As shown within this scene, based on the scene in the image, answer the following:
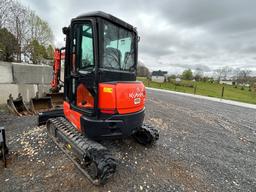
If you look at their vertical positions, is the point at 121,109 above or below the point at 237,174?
above

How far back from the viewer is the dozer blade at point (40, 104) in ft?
20.6

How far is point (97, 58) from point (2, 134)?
7.48 feet

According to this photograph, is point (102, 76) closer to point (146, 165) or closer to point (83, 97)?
point (83, 97)

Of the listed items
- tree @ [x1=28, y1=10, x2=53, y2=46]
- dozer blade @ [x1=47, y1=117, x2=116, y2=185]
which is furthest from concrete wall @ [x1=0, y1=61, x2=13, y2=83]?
tree @ [x1=28, y1=10, x2=53, y2=46]

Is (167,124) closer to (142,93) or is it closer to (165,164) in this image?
(165,164)

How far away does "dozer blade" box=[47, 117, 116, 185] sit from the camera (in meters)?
2.41

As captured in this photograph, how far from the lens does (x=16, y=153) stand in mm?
3289

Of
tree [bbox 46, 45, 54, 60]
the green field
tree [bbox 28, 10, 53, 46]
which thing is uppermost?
tree [bbox 28, 10, 53, 46]

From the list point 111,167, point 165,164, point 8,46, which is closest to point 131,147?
point 165,164

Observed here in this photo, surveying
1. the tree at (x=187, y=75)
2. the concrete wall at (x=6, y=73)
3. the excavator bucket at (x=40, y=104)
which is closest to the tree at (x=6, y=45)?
the concrete wall at (x=6, y=73)

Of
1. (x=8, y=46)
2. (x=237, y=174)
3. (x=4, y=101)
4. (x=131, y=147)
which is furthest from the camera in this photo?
(x=8, y=46)

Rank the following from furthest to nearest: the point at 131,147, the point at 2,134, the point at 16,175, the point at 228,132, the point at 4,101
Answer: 1. the point at 4,101
2. the point at 228,132
3. the point at 131,147
4. the point at 2,134
5. the point at 16,175

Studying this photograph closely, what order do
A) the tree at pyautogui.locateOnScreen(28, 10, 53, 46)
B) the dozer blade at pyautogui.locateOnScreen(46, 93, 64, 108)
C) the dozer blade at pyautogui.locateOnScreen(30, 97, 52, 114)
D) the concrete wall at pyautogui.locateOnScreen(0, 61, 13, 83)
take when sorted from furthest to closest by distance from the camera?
1. the tree at pyautogui.locateOnScreen(28, 10, 53, 46)
2. the dozer blade at pyautogui.locateOnScreen(46, 93, 64, 108)
3. the concrete wall at pyautogui.locateOnScreen(0, 61, 13, 83)
4. the dozer blade at pyautogui.locateOnScreen(30, 97, 52, 114)

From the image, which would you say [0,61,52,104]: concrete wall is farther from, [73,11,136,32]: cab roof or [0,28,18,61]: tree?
[0,28,18,61]: tree
